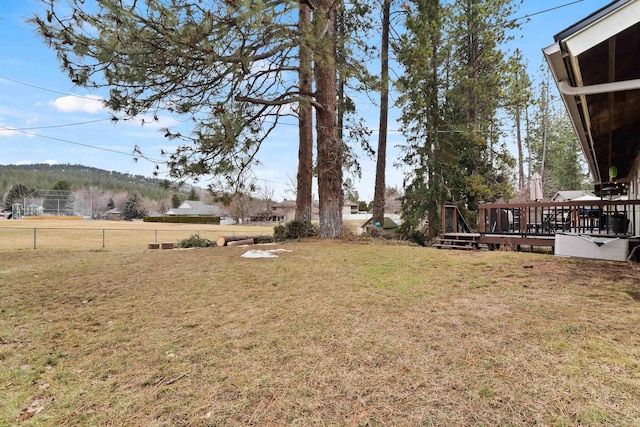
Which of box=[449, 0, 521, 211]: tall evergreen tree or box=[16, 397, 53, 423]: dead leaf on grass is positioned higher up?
box=[449, 0, 521, 211]: tall evergreen tree

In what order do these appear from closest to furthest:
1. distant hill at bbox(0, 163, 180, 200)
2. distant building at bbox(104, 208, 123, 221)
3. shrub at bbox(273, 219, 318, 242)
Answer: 1. shrub at bbox(273, 219, 318, 242)
2. distant building at bbox(104, 208, 123, 221)
3. distant hill at bbox(0, 163, 180, 200)

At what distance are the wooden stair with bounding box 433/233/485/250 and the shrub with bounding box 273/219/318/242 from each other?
13.3ft

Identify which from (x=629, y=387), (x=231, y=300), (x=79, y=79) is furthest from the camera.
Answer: (x=79, y=79)

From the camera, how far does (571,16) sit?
33.6 feet

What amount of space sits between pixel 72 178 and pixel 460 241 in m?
108

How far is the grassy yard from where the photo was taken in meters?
1.77

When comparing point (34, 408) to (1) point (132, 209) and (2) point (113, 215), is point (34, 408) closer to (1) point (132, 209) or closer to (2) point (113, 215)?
(1) point (132, 209)

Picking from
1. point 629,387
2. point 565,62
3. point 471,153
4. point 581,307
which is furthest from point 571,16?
point 629,387

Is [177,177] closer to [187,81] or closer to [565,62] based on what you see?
[187,81]

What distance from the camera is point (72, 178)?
3514 inches

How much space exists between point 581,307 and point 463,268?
227 centimetres

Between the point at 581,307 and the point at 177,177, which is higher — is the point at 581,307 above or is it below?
below

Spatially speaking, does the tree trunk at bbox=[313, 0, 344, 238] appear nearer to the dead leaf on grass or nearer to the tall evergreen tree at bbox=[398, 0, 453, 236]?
the tall evergreen tree at bbox=[398, 0, 453, 236]

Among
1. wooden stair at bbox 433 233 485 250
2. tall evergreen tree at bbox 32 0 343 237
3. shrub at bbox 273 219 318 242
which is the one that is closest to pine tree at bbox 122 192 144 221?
shrub at bbox 273 219 318 242
